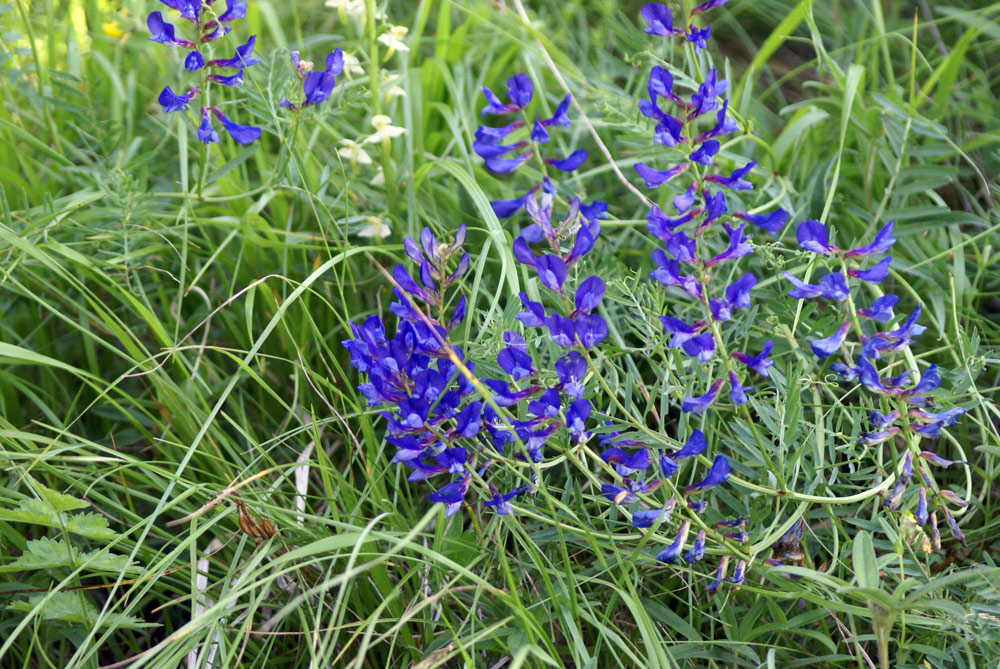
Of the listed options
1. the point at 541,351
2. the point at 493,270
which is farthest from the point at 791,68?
the point at 541,351

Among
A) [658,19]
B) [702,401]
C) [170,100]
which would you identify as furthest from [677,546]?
[170,100]

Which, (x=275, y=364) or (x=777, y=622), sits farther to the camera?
(x=275, y=364)

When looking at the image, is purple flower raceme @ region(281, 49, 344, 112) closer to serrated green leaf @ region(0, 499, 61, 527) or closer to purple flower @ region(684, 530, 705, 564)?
serrated green leaf @ region(0, 499, 61, 527)

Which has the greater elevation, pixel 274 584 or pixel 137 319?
pixel 137 319

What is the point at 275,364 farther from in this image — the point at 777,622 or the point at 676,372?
the point at 777,622

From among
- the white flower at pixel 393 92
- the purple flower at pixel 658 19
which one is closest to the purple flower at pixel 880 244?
the purple flower at pixel 658 19

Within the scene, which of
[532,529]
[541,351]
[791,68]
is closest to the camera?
[532,529]

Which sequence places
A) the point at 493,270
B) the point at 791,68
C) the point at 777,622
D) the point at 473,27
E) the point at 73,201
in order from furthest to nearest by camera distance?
the point at 791,68 → the point at 473,27 → the point at 493,270 → the point at 73,201 → the point at 777,622

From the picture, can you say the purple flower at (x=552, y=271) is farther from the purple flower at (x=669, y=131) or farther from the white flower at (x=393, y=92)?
the white flower at (x=393, y=92)
